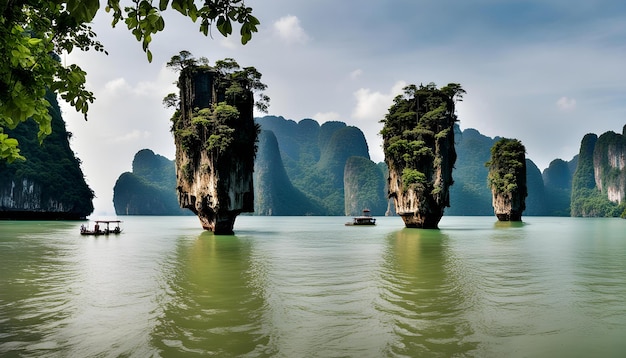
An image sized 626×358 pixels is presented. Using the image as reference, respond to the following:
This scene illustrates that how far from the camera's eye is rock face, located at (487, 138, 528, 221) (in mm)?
64312

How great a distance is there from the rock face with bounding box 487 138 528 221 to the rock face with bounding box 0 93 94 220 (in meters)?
76.5

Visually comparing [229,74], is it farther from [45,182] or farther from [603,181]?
[603,181]

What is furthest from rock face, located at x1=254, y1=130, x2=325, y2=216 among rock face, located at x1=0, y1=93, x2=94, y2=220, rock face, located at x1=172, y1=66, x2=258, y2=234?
rock face, located at x1=172, y1=66, x2=258, y2=234

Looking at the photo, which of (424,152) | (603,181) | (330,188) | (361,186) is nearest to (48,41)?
(424,152)

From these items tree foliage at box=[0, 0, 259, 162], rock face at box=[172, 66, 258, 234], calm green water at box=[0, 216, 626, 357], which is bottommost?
calm green water at box=[0, 216, 626, 357]

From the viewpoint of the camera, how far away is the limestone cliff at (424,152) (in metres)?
41.4

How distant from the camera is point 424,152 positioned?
40.8 metres

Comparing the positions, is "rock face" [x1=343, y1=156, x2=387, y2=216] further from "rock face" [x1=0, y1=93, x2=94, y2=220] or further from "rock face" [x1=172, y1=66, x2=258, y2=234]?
"rock face" [x1=172, y1=66, x2=258, y2=234]

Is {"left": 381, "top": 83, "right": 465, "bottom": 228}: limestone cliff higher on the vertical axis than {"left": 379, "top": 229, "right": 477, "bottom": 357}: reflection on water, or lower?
higher

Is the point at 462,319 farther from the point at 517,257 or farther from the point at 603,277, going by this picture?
the point at 517,257

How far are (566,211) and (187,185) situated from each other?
566ft

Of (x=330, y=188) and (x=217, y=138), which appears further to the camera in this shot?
(x=330, y=188)

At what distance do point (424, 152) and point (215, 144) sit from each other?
21080 millimetres

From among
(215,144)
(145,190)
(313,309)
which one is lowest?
(313,309)
